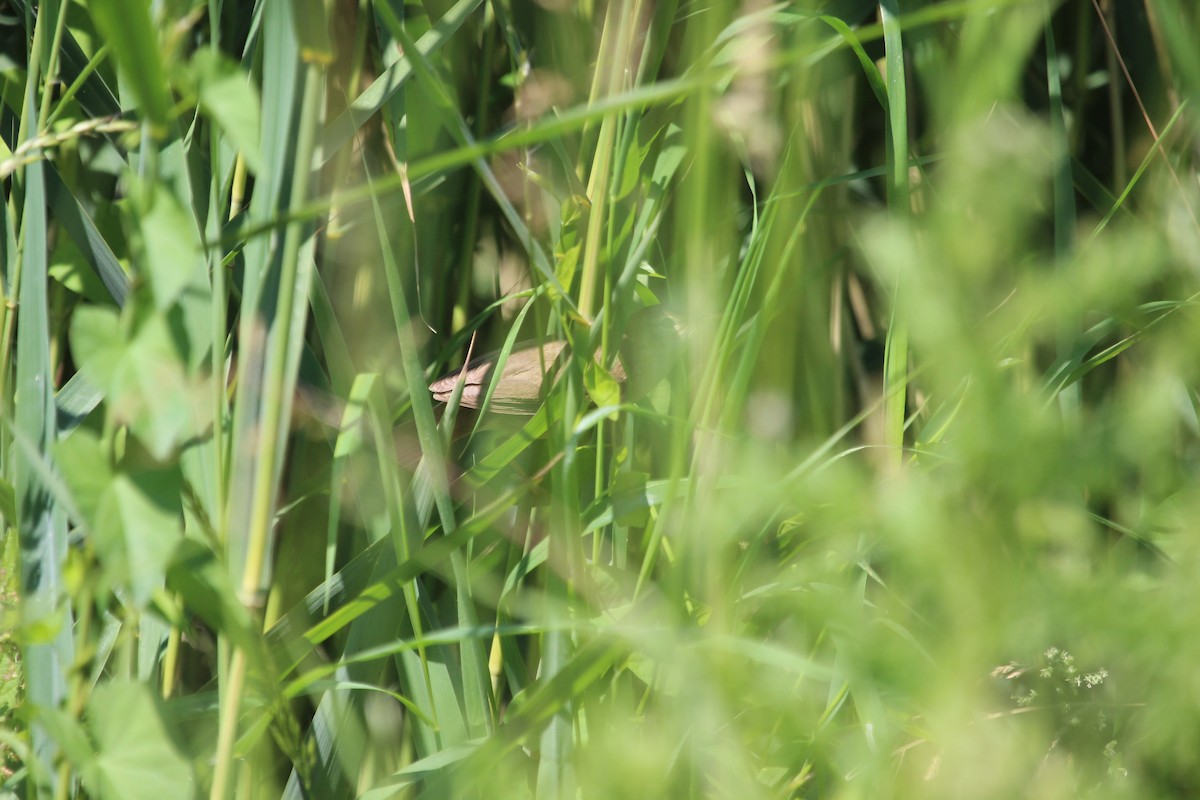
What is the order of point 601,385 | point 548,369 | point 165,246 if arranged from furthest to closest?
point 548,369 < point 601,385 < point 165,246

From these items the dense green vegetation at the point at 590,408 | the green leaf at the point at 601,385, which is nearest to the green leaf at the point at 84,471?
the dense green vegetation at the point at 590,408

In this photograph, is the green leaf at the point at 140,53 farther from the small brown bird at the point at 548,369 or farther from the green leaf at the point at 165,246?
the small brown bird at the point at 548,369

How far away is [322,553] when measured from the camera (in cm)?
74

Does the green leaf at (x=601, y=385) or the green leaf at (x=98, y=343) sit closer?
the green leaf at (x=98, y=343)

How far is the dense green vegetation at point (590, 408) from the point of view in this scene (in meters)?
0.32

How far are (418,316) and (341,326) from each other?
2.5 inches

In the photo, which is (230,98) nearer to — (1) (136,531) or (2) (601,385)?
(1) (136,531)

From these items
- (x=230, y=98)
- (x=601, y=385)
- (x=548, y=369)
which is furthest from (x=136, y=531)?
(x=548, y=369)

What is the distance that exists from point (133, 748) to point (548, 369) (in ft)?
1.36

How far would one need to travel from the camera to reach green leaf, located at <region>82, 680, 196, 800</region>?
0.39m

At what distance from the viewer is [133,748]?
40 cm

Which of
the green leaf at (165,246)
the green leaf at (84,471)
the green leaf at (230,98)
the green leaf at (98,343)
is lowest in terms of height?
the green leaf at (84,471)

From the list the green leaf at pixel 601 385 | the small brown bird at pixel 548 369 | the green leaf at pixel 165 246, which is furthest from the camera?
the small brown bird at pixel 548 369

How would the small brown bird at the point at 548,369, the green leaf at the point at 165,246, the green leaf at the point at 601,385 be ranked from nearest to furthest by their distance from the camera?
the green leaf at the point at 165,246
the green leaf at the point at 601,385
the small brown bird at the point at 548,369
